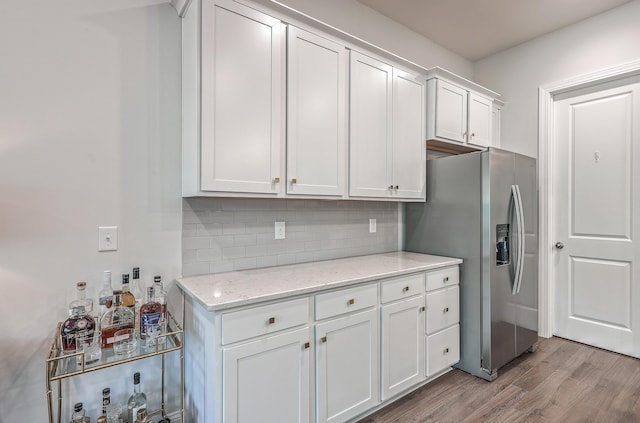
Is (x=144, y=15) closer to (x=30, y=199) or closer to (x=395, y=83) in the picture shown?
(x=30, y=199)

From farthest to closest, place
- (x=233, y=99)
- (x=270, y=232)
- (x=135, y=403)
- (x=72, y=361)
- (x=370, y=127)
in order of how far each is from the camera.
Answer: (x=370, y=127)
(x=270, y=232)
(x=233, y=99)
(x=135, y=403)
(x=72, y=361)

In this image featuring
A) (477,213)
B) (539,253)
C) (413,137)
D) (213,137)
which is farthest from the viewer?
(539,253)

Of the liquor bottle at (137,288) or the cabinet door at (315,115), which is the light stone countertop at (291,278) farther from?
the cabinet door at (315,115)

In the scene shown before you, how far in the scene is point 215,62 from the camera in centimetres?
171

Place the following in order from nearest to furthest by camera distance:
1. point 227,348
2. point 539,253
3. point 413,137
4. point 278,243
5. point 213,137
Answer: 1. point 227,348
2. point 213,137
3. point 278,243
4. point 413,137
5. point 539,253

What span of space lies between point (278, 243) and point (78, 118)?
1311 millimetres

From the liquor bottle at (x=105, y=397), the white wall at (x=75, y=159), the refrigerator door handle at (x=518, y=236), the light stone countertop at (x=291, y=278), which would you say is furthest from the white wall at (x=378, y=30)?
the liquor bottle at (x=105, y=397)

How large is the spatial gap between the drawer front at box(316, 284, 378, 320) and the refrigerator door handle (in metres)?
1.41

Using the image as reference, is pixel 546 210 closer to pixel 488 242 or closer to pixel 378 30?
pixel 488 242

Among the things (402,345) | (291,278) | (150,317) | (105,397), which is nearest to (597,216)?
(402,345)

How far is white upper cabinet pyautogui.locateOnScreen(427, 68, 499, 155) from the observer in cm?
283

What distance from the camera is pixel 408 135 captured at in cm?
268

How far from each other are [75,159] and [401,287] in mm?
1970

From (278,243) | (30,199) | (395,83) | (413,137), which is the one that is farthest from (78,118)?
(413,137)
